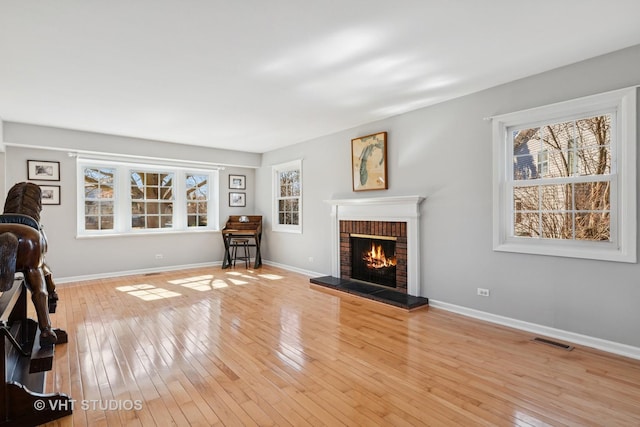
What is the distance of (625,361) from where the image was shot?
2648mm

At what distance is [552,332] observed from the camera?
3.14 metres

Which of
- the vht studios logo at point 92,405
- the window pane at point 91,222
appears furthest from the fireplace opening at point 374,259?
the window pane at point 91,222

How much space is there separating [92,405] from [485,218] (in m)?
3.76

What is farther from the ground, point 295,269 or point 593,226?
point 593,226

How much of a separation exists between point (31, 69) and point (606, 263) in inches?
214

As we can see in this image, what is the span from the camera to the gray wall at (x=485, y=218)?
2836mm

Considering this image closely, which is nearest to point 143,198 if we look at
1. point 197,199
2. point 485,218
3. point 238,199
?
point 197,199

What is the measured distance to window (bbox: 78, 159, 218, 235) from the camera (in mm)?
5895

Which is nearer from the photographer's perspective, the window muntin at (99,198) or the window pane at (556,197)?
the window pane at (556,197)

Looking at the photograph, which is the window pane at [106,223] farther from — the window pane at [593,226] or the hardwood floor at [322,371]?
the window pane at [593,226]

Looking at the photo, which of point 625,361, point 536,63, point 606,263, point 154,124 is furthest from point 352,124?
point 625,361

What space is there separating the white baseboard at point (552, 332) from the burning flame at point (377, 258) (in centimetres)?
94

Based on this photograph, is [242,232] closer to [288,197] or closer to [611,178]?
[288,197]

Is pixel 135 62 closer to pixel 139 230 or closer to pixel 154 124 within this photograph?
pixel 154 124
